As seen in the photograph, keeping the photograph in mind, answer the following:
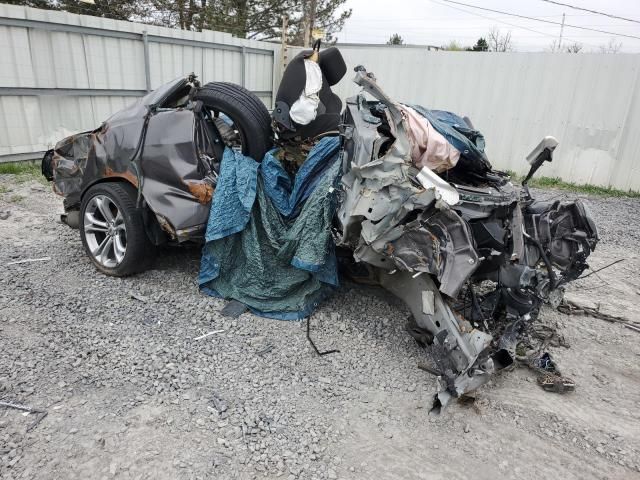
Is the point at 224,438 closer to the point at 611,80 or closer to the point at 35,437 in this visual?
the point at 35,437

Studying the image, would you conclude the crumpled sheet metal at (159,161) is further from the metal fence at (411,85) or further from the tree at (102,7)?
the tree at (102,7)

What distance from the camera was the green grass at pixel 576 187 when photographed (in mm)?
8477

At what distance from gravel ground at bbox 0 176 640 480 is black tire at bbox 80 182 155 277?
113mm

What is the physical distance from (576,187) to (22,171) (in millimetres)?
9237

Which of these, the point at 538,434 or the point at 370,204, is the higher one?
the point at 370,204

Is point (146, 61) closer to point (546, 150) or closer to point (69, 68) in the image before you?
point (69, 68)

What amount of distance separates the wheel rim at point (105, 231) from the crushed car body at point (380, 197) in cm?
1

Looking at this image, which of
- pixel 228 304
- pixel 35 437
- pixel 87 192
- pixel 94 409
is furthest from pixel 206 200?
pixel 35 437

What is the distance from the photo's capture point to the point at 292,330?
3426 mm

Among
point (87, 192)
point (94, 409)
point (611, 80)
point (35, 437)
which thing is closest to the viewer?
point (35, 437)

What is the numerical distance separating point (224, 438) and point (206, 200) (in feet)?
5.95

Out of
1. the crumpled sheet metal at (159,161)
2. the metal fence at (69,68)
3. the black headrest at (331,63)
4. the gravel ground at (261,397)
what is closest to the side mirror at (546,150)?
the gravel ground at (261,397)

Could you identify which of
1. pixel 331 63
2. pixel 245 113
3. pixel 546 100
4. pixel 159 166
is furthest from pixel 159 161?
pixel 546 100

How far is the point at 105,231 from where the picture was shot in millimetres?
3949
